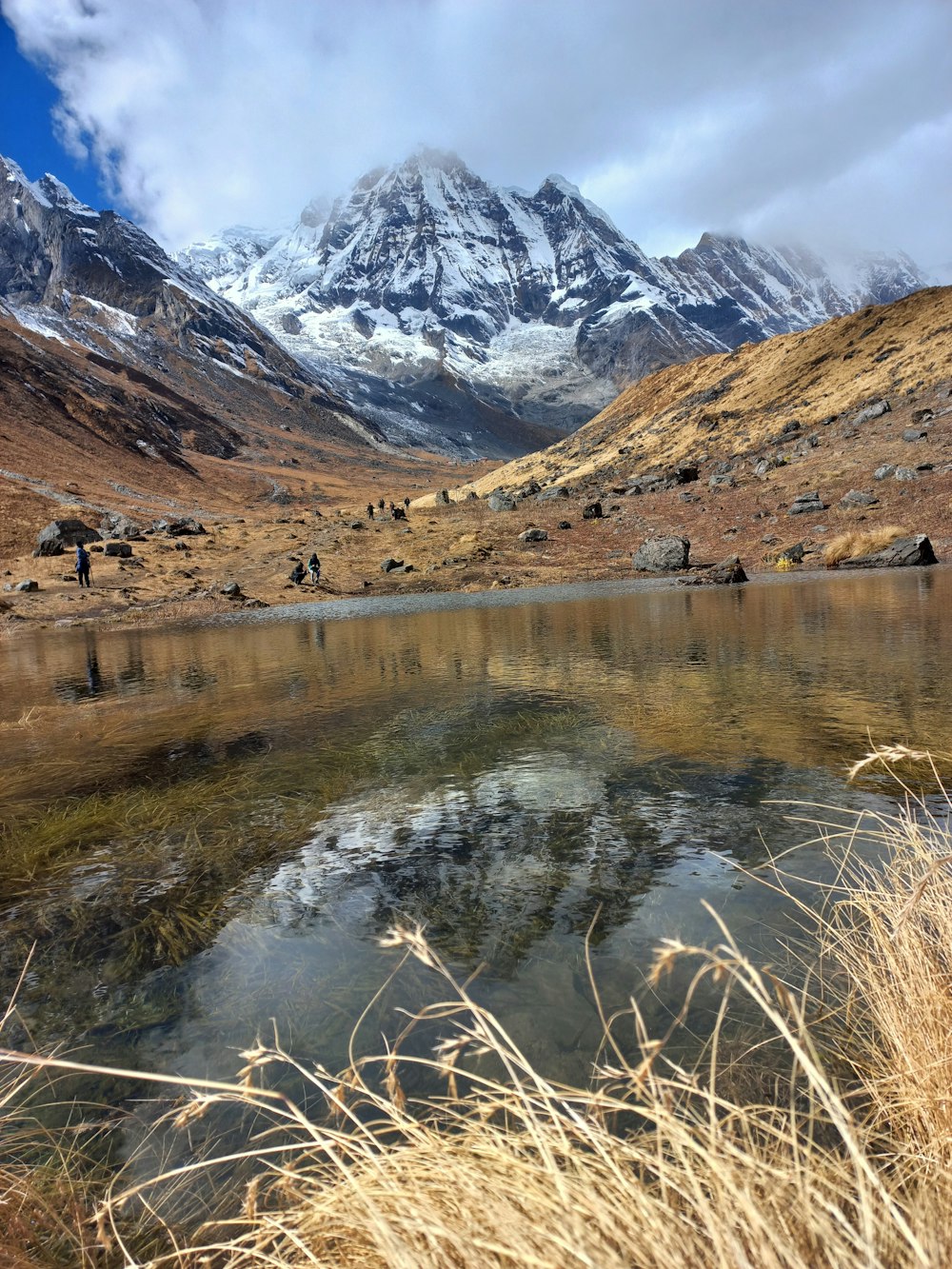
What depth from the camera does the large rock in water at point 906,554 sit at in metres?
27.6

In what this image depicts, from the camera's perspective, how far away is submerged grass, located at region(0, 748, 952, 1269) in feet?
4.50

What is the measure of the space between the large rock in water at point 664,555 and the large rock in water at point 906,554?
8.46m

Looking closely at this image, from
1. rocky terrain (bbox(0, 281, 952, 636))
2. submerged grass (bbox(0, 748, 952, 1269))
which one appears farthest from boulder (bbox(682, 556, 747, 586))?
submerged grass (bbox(0, 748, 952, 1269))

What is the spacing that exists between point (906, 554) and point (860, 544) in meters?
2.21

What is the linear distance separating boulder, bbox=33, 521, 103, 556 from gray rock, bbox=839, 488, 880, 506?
43.3 metres

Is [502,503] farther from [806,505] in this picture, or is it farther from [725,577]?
[725,577]

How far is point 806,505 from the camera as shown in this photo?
35.8m

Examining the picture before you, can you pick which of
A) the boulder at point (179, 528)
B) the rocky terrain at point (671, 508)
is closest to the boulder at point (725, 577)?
the rocky terrain at point (671, 508)

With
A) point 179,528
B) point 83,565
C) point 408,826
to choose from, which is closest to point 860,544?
point 408,826

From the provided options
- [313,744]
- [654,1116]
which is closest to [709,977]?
[654,1116]

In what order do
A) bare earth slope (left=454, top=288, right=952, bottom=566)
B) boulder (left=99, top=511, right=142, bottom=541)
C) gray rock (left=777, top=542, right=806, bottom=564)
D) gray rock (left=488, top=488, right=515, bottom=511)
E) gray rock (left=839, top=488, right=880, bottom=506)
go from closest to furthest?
gray rock (left=777, top=542, right=806, bottom=564), gray rock (left=839, top=488, right=880, bottom=506), bare earth slope (left=454, top=288, right=952, bottom=566), boulder (left=99, top=511, right=142, bottom=541), gray rock (left=488, top=488, right=515, bottom=511)

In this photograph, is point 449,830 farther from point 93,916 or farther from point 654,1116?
point 654,1116

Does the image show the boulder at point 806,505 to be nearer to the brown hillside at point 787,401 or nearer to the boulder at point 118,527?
the brown hillside at point 787,401

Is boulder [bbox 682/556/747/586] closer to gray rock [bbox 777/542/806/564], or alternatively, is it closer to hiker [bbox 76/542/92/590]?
gray rock [bbox 777/542/806/564]
